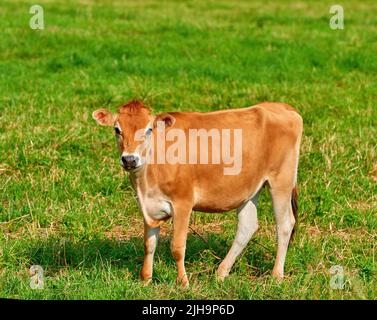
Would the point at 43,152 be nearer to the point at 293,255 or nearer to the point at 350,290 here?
the point at 293,255

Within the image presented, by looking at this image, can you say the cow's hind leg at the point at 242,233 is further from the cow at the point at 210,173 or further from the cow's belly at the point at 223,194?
the cow's belly at the point at 223,194

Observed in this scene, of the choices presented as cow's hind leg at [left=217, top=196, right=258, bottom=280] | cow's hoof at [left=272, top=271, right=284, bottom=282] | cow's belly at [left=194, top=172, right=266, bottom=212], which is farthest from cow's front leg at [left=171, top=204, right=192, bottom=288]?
cow's hoof at [left=272, top=271, right=284, bottom=282]

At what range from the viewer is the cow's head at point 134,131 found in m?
7.04

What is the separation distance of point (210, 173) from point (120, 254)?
55.4 inches

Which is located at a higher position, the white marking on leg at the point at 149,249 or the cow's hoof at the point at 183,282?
the white marking on leg at the point at 149,249

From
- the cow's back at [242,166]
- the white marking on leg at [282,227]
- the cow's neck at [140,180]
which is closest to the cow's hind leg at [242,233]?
the white marking on leg at [282,227]

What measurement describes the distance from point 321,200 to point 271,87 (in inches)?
197

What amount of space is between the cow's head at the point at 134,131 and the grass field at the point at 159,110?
1025mm

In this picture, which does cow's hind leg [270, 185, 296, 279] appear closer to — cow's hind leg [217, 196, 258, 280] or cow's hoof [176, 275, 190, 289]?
cow's hind leg [217, 196, 258, 280]

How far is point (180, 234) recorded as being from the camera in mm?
7434

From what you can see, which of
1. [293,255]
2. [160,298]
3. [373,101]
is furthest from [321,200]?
[373,101]

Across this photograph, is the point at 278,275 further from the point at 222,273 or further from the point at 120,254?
the point at 120,254

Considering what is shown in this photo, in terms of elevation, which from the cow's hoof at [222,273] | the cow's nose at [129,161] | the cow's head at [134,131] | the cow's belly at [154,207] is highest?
the cow's head at [134,131]

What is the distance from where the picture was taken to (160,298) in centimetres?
A: 710
